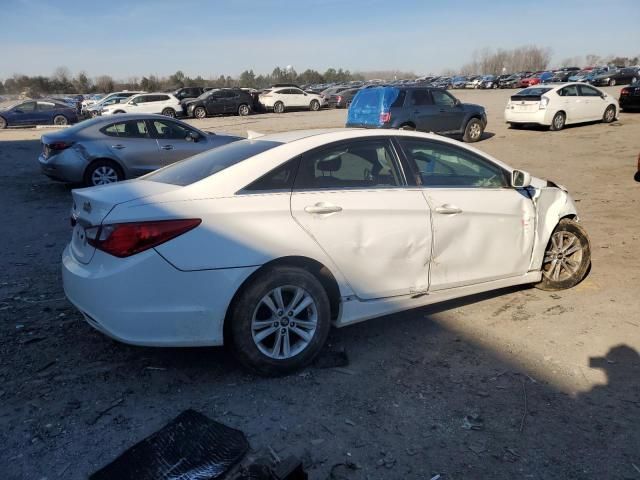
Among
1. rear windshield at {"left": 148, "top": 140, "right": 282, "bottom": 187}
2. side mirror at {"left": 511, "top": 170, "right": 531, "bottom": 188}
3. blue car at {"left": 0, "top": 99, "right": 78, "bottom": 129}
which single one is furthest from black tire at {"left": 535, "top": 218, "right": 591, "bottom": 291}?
blue car at {"left": 0, "top": 99, "right": 78, "bottom": 129}

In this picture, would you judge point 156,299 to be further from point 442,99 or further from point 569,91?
point 569,91

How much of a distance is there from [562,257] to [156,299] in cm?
365

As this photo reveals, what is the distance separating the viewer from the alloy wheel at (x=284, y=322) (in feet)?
11.3

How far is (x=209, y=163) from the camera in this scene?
4016 mm

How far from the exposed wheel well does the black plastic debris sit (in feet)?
2.04

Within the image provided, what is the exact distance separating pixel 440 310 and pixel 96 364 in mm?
2731

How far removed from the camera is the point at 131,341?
3.24 m

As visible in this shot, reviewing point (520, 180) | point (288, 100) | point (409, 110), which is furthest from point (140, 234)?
point (288, 100)

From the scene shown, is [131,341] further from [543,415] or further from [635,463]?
[635,463]

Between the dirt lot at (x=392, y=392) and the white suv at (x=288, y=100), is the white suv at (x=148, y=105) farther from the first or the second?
the dirt lot at (x=392, y=392)

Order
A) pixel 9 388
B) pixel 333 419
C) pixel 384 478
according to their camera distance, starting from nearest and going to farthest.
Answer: pixel 384 478
pixel 333 419
pixel 9 388

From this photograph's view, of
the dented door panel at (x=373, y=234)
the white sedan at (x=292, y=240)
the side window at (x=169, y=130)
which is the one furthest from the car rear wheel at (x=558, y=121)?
the dented door panel at (x=373, y=234)

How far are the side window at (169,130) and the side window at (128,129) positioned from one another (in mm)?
221

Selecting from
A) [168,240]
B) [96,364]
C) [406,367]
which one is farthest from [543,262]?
[96,364]
